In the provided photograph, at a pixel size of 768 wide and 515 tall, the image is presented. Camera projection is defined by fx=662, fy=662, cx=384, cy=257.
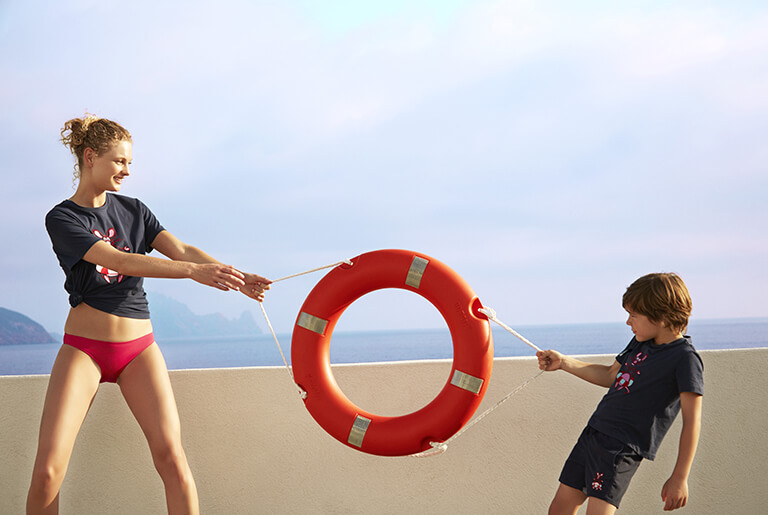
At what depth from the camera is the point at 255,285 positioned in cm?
199

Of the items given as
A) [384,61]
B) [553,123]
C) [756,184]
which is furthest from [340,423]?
[756,184]

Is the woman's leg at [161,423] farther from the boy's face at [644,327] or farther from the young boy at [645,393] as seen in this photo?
the boy's face at [644,327]

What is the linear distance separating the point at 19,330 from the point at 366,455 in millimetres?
57138

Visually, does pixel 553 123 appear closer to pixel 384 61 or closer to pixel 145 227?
pixel 384 61

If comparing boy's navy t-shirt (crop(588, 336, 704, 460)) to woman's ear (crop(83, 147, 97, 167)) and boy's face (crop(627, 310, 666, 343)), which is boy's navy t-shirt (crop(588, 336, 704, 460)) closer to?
boy's face (crop(627, 310, 666, 343))

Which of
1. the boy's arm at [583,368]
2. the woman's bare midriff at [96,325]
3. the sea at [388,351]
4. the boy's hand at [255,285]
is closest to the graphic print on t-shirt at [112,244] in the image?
the woman's bare midriff at [96,325]

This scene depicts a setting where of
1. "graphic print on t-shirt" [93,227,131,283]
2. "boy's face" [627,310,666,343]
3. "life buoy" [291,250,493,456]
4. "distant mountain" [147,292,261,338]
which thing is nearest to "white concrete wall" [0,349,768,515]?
"life buoy" [291,250,493,456]

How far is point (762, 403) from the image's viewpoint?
228cm

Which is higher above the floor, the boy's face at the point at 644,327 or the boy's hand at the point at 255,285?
the boy's hand at the point at 255,285

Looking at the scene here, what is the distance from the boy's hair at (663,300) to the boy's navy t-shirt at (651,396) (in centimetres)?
6

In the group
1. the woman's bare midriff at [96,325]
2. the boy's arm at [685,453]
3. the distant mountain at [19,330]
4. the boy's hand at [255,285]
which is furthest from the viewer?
the distant mountain at [19,330]

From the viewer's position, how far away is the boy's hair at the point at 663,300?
1589 mm

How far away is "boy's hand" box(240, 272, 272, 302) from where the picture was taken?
6.44 ft

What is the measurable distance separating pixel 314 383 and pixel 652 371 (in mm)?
928
